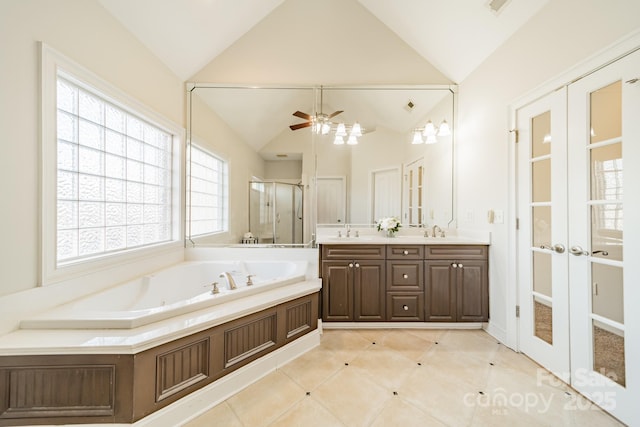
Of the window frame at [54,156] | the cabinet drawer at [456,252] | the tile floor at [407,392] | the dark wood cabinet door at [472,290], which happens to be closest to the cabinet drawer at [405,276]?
the cabinet drawer at [456,252]

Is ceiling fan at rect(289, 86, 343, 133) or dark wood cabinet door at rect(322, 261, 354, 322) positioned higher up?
ceiling fan at rect(289, 86, 343, 133)

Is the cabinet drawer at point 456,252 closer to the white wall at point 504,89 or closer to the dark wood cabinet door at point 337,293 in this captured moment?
the white wall at point 504,89

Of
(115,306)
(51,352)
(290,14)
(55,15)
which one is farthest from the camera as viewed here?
(290,14)

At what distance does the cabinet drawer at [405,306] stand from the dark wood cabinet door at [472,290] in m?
0.38

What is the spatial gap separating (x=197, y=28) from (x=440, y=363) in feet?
12.0

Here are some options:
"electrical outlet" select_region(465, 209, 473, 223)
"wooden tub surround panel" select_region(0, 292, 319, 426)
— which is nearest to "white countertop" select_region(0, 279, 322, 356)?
"wooden tub surround panel" select_region(0, 292, 319, 426)

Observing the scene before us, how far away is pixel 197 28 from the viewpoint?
2.32 meters

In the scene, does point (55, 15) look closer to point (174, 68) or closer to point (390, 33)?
point (174, 68)

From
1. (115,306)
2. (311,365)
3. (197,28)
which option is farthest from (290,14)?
(311,365)

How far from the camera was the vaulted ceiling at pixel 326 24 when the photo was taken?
6.43ft

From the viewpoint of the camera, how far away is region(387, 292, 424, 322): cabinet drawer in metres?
2.35

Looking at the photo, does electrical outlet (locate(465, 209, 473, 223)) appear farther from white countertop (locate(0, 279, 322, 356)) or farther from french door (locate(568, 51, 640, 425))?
white countertop (locate(0, 279, 322, 356))

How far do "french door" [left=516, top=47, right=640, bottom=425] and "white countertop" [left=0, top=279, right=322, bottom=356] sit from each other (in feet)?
7.15

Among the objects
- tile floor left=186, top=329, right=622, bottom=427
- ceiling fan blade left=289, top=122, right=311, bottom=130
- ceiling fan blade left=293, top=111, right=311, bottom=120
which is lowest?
tile floor left=186, top=329, right=622, bottom=427
